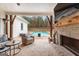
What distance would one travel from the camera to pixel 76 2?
2.98 metres

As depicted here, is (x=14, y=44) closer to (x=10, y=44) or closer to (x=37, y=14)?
(x=10, y=44)

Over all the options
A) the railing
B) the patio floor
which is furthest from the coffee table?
the railing

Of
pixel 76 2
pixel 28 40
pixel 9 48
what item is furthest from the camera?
pixel 28 40

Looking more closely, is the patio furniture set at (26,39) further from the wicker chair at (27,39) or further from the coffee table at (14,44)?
the coffee table at (14,44)

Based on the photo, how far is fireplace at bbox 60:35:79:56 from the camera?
118 inches

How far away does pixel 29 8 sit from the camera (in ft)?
10.7

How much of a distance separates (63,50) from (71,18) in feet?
2.52

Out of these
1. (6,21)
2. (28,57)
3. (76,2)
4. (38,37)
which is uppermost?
(76,2)

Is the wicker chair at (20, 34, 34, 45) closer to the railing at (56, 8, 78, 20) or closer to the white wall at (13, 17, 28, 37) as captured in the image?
the white wall at (13, 17, 28, 37)

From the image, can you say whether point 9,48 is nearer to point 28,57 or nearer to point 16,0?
point 28,57

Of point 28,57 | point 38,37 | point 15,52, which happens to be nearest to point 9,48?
point 15,52

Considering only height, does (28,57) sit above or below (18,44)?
below

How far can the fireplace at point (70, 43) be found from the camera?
300 centimetres

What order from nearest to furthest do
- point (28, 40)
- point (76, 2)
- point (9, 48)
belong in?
point (76, 2) < point (9, 48) < point (28, 40)
